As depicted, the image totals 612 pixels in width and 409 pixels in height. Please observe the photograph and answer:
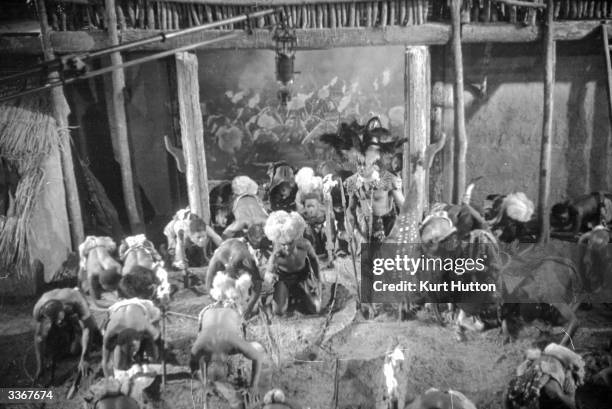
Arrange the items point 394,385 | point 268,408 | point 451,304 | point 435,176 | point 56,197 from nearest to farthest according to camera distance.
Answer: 1. point 268,408
2. point 394,385
3. point 451,304
4. point 56,197
5. point 435,176

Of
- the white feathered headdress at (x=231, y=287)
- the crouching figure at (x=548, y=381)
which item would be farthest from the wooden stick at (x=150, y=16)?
the crouching figure at (x=548, y=381)

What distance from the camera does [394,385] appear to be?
5.53m

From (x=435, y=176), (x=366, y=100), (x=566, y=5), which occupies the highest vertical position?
(x=566, y=5)

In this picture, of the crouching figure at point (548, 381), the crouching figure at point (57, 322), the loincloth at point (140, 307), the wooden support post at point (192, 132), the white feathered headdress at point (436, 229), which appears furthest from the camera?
the wooden support post at point (192, 132)

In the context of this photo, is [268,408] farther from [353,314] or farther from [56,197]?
[56,197]

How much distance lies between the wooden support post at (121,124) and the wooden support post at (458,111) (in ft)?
16.4

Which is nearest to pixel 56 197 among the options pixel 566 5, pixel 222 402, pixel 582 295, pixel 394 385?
pixel 222 402

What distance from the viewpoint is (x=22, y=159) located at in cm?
721

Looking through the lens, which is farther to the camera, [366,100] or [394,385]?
[366,100]

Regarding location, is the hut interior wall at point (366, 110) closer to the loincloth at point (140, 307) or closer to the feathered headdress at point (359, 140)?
the feathered headdress at point (359, 140)

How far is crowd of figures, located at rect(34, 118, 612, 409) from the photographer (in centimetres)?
561

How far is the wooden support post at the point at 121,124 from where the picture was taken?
7219 millimetres

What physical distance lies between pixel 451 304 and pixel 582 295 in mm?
1733

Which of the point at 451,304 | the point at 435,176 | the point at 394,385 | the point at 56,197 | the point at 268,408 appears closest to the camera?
the point at 268,408
